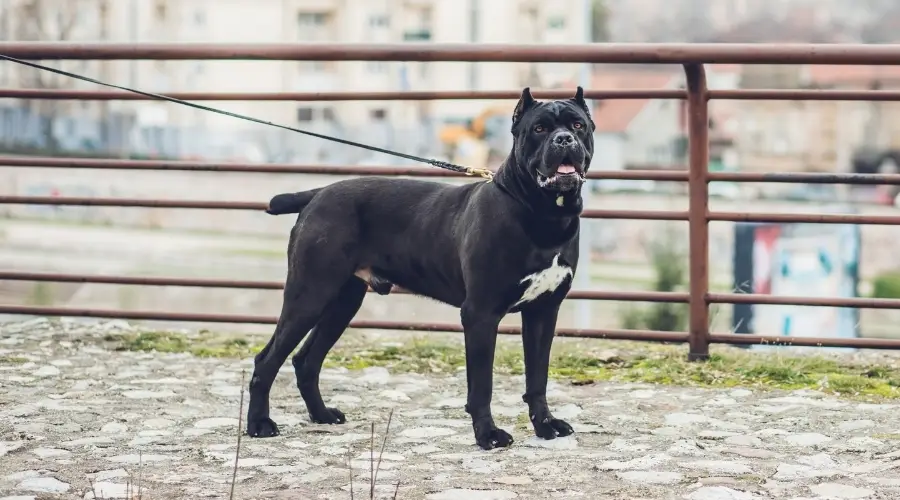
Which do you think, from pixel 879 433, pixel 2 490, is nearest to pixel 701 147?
pixel 879 433

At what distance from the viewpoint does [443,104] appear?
59.8m

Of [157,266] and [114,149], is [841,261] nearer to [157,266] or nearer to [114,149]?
[157,266]

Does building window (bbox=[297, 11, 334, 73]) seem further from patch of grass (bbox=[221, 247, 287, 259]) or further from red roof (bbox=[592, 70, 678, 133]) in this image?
red roof (bbox=[592, 70, 678, 133])

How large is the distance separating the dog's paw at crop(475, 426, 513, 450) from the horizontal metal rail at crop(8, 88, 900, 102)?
1570 millimetres

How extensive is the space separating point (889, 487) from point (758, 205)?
4451 centimetres

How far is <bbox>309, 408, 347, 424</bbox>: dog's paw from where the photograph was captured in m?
4.31

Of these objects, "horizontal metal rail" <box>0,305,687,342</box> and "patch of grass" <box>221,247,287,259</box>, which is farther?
"patch of grass" <box>221,247,287,259</box>

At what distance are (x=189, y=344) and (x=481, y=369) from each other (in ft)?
7.55

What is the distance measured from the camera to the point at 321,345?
4.43 metres

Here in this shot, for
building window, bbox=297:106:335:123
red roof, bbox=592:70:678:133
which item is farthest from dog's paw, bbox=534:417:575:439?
red roof, bbox=592:70:678:133

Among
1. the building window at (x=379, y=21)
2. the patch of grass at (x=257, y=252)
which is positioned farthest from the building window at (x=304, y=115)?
the patch of grass at (x=257, y=252)

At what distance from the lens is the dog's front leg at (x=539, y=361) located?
404cm

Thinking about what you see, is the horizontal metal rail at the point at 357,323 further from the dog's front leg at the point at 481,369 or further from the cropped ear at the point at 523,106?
the cropped ear at the point at 523,106

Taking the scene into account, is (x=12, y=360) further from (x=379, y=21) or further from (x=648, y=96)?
(x=379, y=21)
